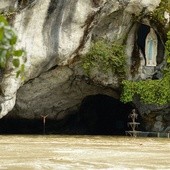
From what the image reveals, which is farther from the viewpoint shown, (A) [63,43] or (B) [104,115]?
(B) [104,115]

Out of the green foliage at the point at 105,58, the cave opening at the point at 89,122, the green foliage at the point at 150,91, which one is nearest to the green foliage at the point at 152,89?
the green foliage at the point at 150,91

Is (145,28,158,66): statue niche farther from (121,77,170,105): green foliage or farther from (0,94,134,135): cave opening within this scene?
(0,94,134,135): cave opening

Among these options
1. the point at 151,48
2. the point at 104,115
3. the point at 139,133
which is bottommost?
the point at 139,133

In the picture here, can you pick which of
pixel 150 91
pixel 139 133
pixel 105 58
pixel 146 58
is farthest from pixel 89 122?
pixel 105 58

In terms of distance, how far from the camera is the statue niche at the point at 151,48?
14578 mm

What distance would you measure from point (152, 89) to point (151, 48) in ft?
5.15

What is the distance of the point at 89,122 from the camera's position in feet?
58.4

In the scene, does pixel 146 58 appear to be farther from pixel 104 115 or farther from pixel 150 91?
pixel 104 115

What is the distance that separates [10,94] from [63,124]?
4891mm

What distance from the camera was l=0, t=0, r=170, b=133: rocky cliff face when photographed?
41.5 ft

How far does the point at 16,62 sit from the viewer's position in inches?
50.8

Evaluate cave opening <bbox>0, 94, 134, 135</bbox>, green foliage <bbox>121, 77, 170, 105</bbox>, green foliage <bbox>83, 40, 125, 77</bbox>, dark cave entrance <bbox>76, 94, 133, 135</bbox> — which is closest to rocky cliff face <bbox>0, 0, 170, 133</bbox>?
green foliage <bbox>83, 40, 125, 77</bbox>

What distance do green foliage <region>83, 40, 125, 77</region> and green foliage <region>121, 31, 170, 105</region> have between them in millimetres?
686

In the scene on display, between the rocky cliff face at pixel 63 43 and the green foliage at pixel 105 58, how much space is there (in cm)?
23
